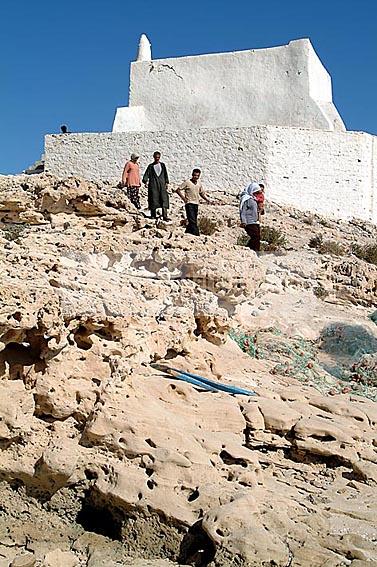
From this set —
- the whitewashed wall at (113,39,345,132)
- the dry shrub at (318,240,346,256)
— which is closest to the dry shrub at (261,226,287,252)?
the dry shrub at (318,240,346,256)

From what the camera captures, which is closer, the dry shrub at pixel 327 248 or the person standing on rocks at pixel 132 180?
the person standing on rocks at pixel 132 180

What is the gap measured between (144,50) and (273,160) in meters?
9.38

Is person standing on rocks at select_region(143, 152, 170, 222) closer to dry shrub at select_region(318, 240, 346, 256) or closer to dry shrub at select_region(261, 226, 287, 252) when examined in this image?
dry shrub at select_region(261, 226, 287, 252)

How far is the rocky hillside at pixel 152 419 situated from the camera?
3.39 metres

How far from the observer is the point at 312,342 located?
24.5 feet

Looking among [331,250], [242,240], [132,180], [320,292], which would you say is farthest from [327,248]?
[132,180]

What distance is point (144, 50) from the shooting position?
27125mm

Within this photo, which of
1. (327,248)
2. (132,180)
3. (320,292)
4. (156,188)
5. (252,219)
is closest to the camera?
(320,292)

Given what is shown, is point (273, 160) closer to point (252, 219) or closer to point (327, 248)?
point (327, 248)

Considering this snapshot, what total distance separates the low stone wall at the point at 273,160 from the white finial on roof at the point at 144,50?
5616 millimetres

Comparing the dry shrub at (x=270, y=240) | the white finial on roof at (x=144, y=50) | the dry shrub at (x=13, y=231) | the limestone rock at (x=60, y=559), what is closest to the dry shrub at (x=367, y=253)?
the dry shrub at (x=270, y=240)

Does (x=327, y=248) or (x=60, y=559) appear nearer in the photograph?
(x=60, y=559)

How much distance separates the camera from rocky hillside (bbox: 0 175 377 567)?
11.1ft

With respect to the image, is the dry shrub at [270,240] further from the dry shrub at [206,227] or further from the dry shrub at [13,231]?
the dry shrub at [13,231]
